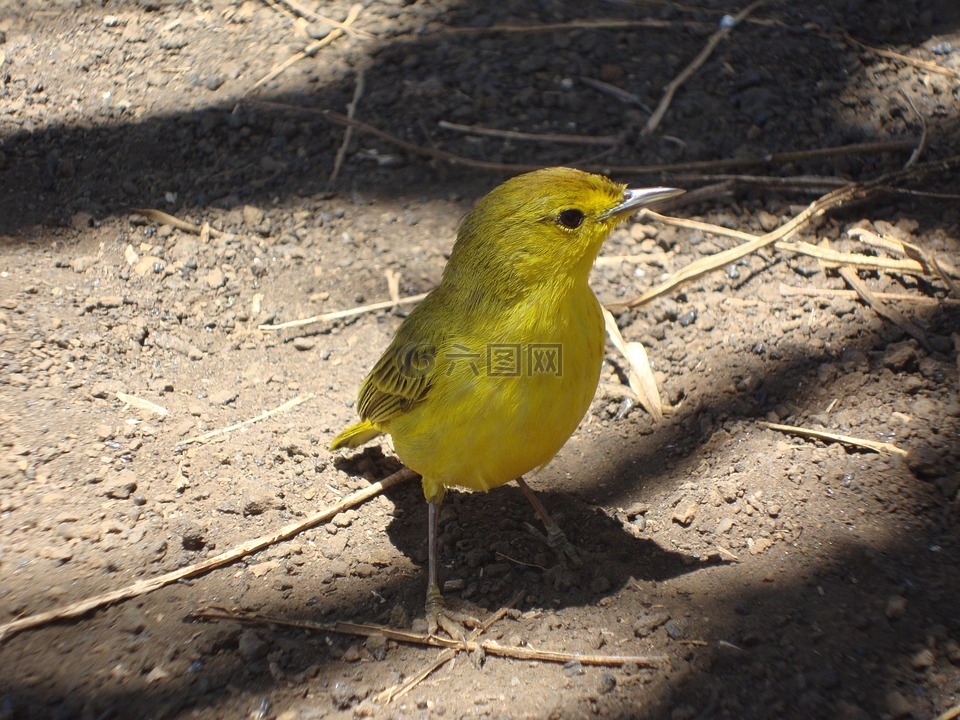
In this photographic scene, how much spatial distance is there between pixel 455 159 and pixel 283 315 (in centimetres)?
153

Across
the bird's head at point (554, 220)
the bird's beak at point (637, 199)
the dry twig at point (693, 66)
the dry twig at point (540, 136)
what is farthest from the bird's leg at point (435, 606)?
the dry twig at point (693, 66)

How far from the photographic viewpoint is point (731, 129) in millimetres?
5578

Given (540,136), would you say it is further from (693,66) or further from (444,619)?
(444,619)

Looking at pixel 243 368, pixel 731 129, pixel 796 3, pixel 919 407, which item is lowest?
pixel 243 368

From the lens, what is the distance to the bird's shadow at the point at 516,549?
3396mm

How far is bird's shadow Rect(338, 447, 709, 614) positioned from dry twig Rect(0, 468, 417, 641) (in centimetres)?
19

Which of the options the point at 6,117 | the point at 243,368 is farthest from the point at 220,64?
the point at 243,368

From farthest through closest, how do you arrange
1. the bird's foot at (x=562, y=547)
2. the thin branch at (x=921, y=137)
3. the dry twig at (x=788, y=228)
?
the thin branch at (x=921, y=137) < the dry twig at (x=788, y=228) < the bird's foot at (x=562, y=547)

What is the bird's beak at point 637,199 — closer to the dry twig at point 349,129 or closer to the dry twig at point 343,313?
the dry twig at point 343,313

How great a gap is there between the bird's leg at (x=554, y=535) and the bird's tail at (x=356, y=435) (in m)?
0.72

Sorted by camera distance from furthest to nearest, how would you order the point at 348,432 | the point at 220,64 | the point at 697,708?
the point at 220,64 → the point at 348,432 → the point at 697,708

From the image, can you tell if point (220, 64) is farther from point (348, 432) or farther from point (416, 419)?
point (416, 419)

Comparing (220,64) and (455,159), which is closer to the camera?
(455,159)

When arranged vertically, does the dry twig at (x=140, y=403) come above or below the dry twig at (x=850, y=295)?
below
